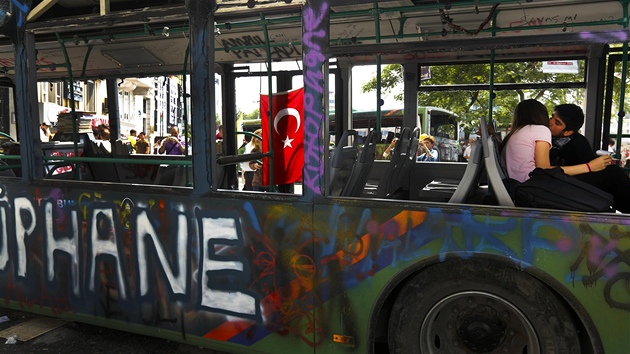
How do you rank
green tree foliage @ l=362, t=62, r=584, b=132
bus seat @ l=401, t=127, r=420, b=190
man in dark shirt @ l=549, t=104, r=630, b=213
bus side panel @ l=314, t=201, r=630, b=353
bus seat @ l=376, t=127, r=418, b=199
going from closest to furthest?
1. bus side panel @ l=314, t=201, r=630, b=353
2. man in dark shirt @ l=549, t=104, r=630, b=213
3. bus seat @ l=376, t=127, r=418, b=199
4. bus seat @ l=401, t=127, r=420, b=190
5. green tree foliage @ l=362, t=62, r=584, b=132

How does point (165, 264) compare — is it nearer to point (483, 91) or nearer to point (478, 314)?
point (478, 314)

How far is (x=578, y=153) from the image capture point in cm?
387

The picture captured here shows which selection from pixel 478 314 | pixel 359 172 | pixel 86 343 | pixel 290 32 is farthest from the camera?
pixel 290 32

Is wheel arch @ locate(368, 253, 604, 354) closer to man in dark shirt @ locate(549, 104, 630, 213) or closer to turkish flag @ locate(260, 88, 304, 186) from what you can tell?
man in dark shirt @ locate(549, 104, 630, 213)

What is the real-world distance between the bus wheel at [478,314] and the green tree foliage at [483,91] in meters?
2.64

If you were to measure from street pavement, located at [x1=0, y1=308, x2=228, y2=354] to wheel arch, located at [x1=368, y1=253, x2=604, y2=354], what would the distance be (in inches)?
58.7

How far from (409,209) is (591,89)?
3.96m

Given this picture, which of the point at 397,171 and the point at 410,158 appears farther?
the point at 410,158

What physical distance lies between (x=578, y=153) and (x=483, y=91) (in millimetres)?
2150

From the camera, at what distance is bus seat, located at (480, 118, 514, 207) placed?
9.54 ft

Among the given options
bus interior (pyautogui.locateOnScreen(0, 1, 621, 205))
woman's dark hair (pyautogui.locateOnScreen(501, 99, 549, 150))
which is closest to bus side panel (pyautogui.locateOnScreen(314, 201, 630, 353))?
woman's dark hair (pyautogui.locateOnScreen(501, 99, 549, 150))

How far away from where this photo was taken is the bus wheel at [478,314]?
257 cm

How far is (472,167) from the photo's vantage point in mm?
3107

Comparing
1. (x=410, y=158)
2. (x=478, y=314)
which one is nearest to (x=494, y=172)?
(x=478, y=314)
